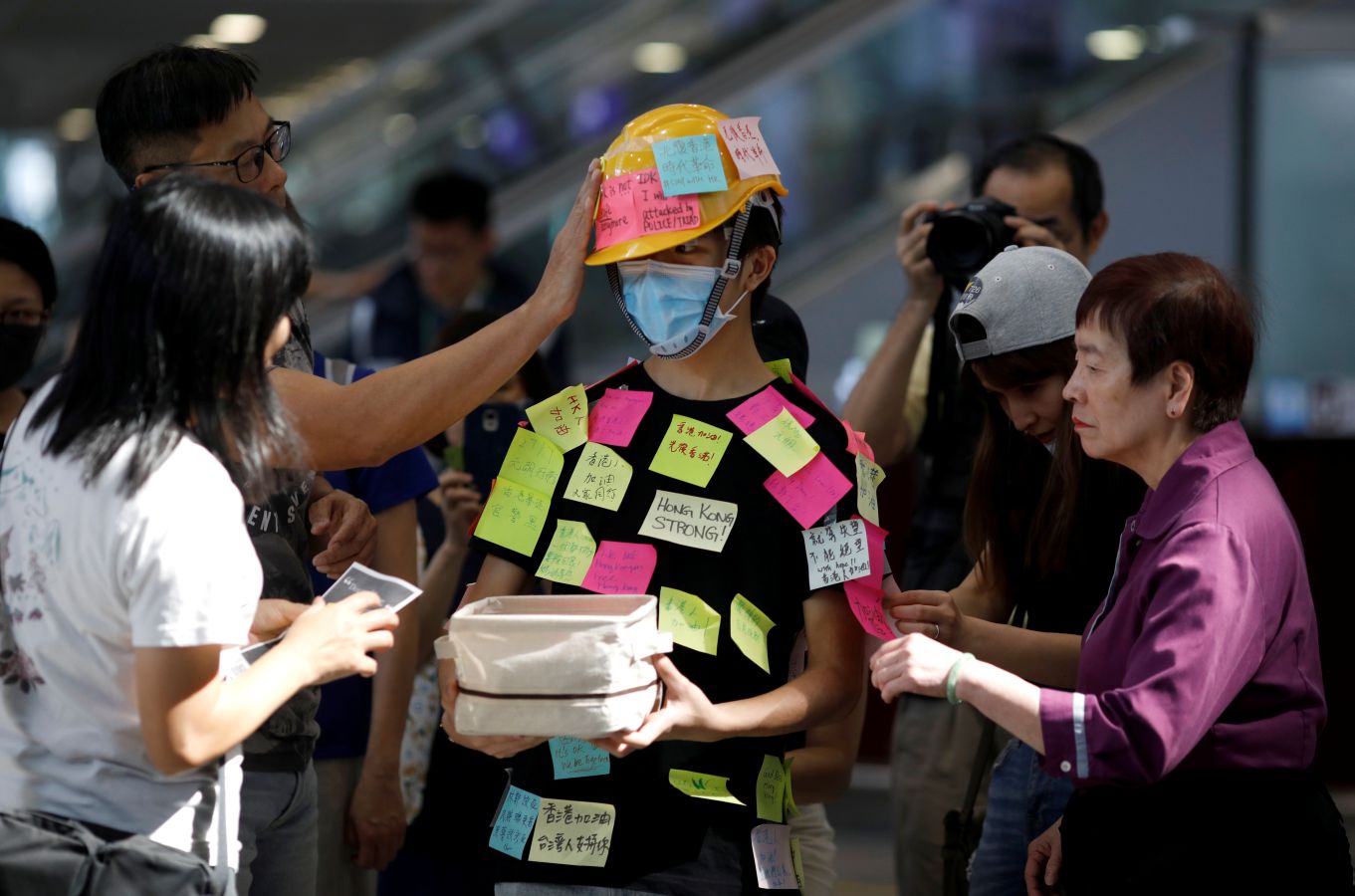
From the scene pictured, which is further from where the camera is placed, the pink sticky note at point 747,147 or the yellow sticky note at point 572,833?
the pink sticky note at point 747,147

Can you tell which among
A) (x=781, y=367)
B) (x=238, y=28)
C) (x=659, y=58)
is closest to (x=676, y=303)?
(x=781, y=367)

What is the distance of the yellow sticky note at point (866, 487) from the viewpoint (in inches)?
87.4

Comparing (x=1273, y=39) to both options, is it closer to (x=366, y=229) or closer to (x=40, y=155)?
(x=366, y=229)

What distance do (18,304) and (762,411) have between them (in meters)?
1.42

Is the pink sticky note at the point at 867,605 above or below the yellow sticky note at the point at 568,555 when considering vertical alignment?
below

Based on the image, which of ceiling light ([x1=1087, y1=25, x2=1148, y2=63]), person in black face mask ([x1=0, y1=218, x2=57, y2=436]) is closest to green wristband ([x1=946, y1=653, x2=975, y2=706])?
person in black face mask ([x1=0, y1=218, x2=57, y2=436])

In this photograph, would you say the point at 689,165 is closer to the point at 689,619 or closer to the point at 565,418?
the point at 565,418

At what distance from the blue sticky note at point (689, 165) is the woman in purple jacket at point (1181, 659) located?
0.54 m

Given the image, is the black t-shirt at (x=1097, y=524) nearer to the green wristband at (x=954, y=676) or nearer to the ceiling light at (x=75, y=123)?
the green wristband at (x=954, y=676)

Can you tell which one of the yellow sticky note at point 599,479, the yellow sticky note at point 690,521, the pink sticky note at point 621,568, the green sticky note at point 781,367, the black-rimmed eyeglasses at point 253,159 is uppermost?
the black-rimmed eyeglasses at point 253,159

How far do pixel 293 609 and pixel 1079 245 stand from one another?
1953 mm

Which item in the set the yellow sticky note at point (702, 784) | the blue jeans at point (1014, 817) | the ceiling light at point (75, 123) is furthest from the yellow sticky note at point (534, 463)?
the ceiling light at point (75, 123)

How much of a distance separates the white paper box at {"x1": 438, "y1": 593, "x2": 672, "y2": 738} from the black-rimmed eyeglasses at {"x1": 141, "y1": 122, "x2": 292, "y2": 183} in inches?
33.1

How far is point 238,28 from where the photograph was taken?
1152 cm
